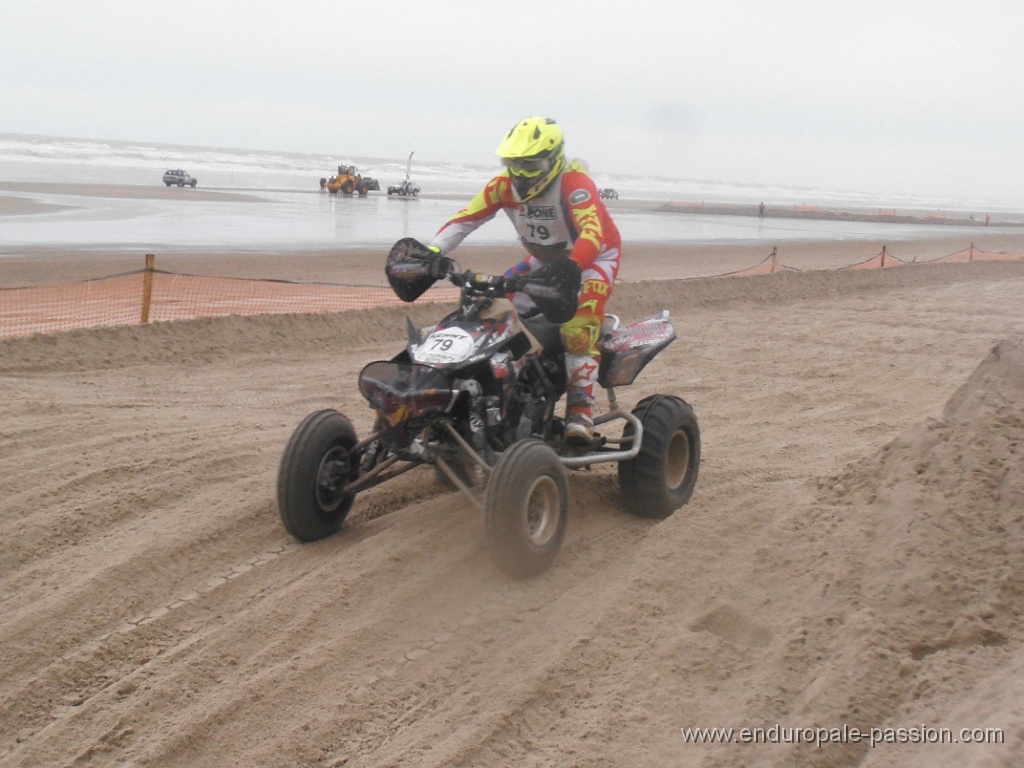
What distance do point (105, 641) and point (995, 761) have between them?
10.8 feet

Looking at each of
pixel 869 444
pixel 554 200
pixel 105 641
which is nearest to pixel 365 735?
pixel 105 641

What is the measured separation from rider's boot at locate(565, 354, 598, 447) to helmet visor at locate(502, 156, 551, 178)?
99 cm

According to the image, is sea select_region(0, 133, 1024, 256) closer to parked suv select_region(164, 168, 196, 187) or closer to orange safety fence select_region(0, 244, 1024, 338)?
parked suv select_region(164, 168, 196, 187)

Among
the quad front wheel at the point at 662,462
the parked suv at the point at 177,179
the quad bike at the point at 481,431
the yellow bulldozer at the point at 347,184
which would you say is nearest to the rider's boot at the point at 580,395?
the quad bike at the point at 481,431

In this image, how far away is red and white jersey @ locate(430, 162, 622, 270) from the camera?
16.9 feet

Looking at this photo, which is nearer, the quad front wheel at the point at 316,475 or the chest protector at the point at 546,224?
the quad front wheel at the point at 316,475

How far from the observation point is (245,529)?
5156 millimetres

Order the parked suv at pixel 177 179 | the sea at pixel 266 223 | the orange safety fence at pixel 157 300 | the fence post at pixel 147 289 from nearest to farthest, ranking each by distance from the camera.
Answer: the fence post at pixel 147 289, the orange safety fence at pixel 157 300, the sea at pixel 266 223, the parked suv at pixel 177 179

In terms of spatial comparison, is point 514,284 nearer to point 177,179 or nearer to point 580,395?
point 580,395

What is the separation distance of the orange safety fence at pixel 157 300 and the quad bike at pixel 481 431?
5.77 meters

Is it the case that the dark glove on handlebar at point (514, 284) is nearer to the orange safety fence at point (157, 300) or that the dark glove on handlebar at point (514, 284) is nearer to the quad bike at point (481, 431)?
the quad bike at point (481, 431)

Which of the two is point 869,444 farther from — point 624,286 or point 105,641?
point 624,286

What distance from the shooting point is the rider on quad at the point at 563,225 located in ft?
16.6

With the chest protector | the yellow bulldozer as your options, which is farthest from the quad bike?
the yellow bulldozer
